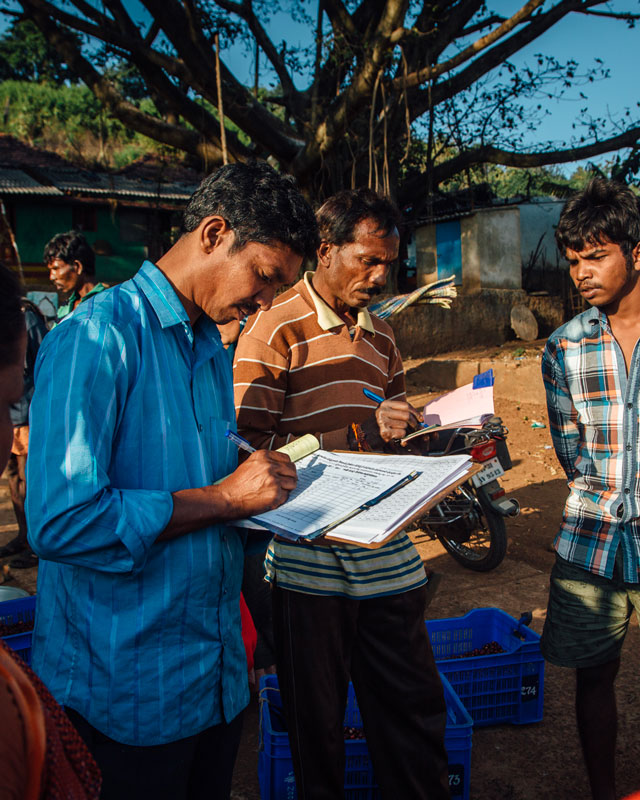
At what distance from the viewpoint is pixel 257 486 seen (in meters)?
1.28

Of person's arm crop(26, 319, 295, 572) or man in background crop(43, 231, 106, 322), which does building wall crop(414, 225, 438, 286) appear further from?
person's arm crop(26, 319, 295, 572)

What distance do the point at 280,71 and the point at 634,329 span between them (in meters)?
11.1

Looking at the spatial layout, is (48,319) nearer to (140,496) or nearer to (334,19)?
(140,496)

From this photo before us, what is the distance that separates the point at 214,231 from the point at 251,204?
102mm

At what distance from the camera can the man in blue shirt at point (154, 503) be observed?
1.11 m

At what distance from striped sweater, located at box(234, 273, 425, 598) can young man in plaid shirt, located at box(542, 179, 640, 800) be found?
0.63 meters

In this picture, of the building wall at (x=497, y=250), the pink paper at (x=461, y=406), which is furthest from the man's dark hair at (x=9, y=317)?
the building wall at (x=497, y=250)

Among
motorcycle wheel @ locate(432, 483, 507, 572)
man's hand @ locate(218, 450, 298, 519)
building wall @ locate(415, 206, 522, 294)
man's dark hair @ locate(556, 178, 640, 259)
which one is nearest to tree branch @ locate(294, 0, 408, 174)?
building wall @ locate(415, 206, 522, 294)

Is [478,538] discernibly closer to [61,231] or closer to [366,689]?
[366,689]

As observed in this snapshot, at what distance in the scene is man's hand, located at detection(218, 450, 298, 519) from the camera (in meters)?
1.26

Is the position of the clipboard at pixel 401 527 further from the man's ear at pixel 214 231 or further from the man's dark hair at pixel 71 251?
the man's dark hair at pixel 71 251

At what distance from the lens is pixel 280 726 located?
7.09ft

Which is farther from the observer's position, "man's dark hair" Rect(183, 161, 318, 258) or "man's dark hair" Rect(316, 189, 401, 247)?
"man's dark hair" Rect(316, 189, 401, 247)

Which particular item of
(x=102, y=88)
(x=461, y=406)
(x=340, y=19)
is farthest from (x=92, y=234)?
(x=461, y=406)
